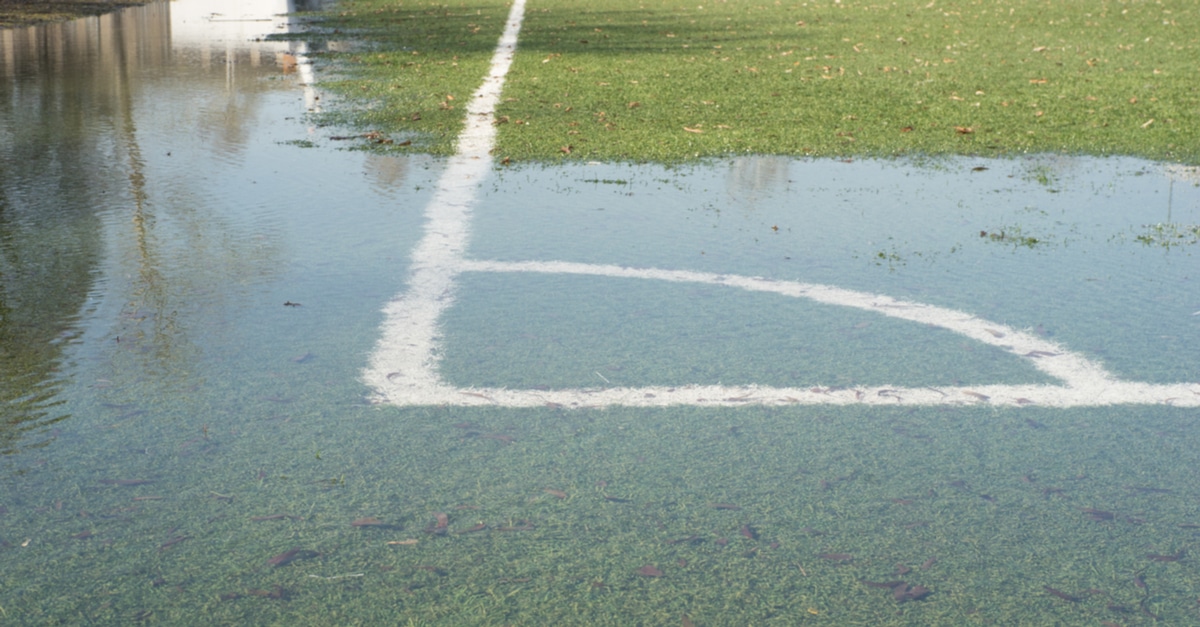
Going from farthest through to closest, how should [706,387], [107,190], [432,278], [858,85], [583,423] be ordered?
1. [858,85]
2. [107,190]
3. [432,278]
4. [706,387]
5. [583,423]

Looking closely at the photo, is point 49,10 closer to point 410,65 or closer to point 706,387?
point 410,65

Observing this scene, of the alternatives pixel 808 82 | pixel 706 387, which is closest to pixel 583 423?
pixel 706 387

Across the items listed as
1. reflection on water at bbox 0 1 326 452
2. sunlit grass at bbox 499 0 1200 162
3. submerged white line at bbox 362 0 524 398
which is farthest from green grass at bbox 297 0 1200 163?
reflection on water at bbox 0 1 326 452

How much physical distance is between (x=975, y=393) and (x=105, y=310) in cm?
341

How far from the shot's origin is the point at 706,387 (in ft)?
14.0

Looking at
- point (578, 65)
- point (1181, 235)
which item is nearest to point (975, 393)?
point (1181, 235)

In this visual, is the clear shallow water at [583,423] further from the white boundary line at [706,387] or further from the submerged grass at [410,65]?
the submerged grass at [410,65]

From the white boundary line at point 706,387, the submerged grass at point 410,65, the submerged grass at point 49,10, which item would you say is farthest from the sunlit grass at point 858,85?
the submerged grass at point 49,10

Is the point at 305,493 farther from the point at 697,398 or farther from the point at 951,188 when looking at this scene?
the point at 951,188

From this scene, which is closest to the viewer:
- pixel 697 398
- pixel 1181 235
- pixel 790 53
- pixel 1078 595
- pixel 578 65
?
pixel 1078 595

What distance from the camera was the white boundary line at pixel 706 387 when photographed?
414cm

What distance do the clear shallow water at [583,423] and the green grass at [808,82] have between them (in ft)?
5.50

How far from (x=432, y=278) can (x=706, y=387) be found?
1.80 meters

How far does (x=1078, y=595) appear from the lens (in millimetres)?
2936
